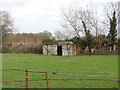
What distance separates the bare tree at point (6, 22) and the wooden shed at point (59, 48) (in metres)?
14.2

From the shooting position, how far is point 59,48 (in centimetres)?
3102

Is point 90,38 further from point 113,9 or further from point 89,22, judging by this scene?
point 113,9

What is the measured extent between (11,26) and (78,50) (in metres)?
20.6

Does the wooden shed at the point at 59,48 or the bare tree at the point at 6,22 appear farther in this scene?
the bare tree at the point at 6,22

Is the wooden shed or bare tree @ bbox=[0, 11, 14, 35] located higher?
bare tree @ bbox=[0, 11, 14, 35]

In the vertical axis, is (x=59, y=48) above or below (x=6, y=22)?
below

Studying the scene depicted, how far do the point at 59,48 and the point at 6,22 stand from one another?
57.6ft

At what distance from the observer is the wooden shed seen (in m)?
28.9

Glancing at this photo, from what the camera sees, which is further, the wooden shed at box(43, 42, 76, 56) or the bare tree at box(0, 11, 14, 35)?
the bare tree at box(0, 11, 14, 35)

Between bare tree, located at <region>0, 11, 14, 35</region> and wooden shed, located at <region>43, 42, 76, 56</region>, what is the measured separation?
14.2 metres

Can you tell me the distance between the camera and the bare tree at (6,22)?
40.4m

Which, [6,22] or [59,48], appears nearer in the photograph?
[59,48]

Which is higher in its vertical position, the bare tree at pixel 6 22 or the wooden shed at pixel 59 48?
the bare tree at pixel 6 22

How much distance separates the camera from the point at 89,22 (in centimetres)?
3306
